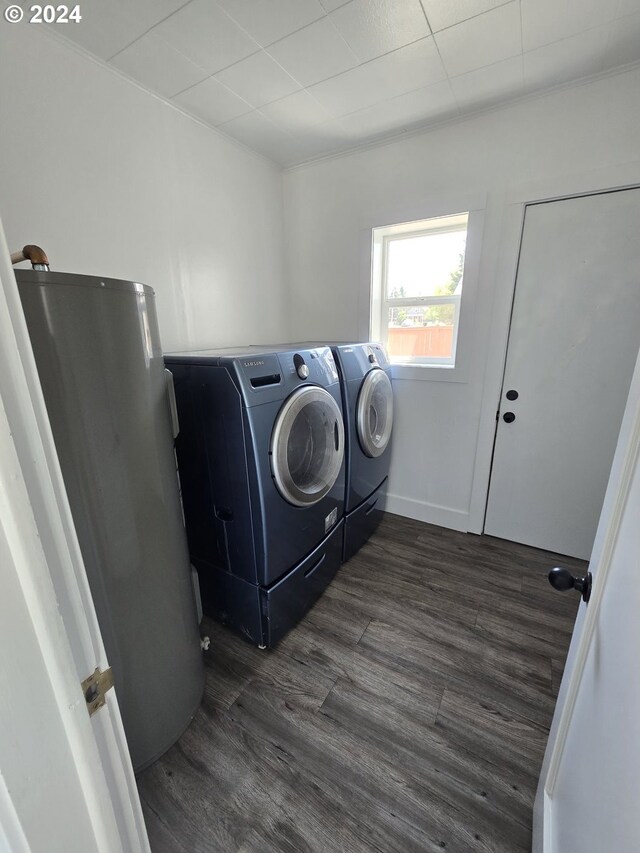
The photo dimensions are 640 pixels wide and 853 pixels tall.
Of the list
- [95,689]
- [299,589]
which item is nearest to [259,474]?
[299,589]

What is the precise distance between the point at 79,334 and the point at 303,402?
0.79 metres

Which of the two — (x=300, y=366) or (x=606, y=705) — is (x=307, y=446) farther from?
(x=606, y=705)

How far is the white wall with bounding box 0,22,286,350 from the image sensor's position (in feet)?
4.17

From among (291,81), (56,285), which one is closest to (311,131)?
(291,81)

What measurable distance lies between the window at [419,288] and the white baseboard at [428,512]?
3.32ft

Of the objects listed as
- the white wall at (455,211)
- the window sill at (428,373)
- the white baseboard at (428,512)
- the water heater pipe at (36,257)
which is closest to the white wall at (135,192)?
the white wall at (455,211)

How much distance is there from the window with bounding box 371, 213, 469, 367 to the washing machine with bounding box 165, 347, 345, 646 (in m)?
0.96

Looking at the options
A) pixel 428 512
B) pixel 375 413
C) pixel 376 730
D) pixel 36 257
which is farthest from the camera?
pixel 428 512

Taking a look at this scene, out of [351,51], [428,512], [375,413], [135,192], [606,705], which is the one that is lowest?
[428,512]

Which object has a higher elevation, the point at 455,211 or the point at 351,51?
the point at 351,51

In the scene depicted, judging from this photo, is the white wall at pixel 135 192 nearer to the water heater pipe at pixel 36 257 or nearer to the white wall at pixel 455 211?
the white wall at pixel 455 211

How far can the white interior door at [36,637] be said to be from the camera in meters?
0.36

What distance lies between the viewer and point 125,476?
3.09 ft

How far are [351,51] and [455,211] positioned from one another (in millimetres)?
927
